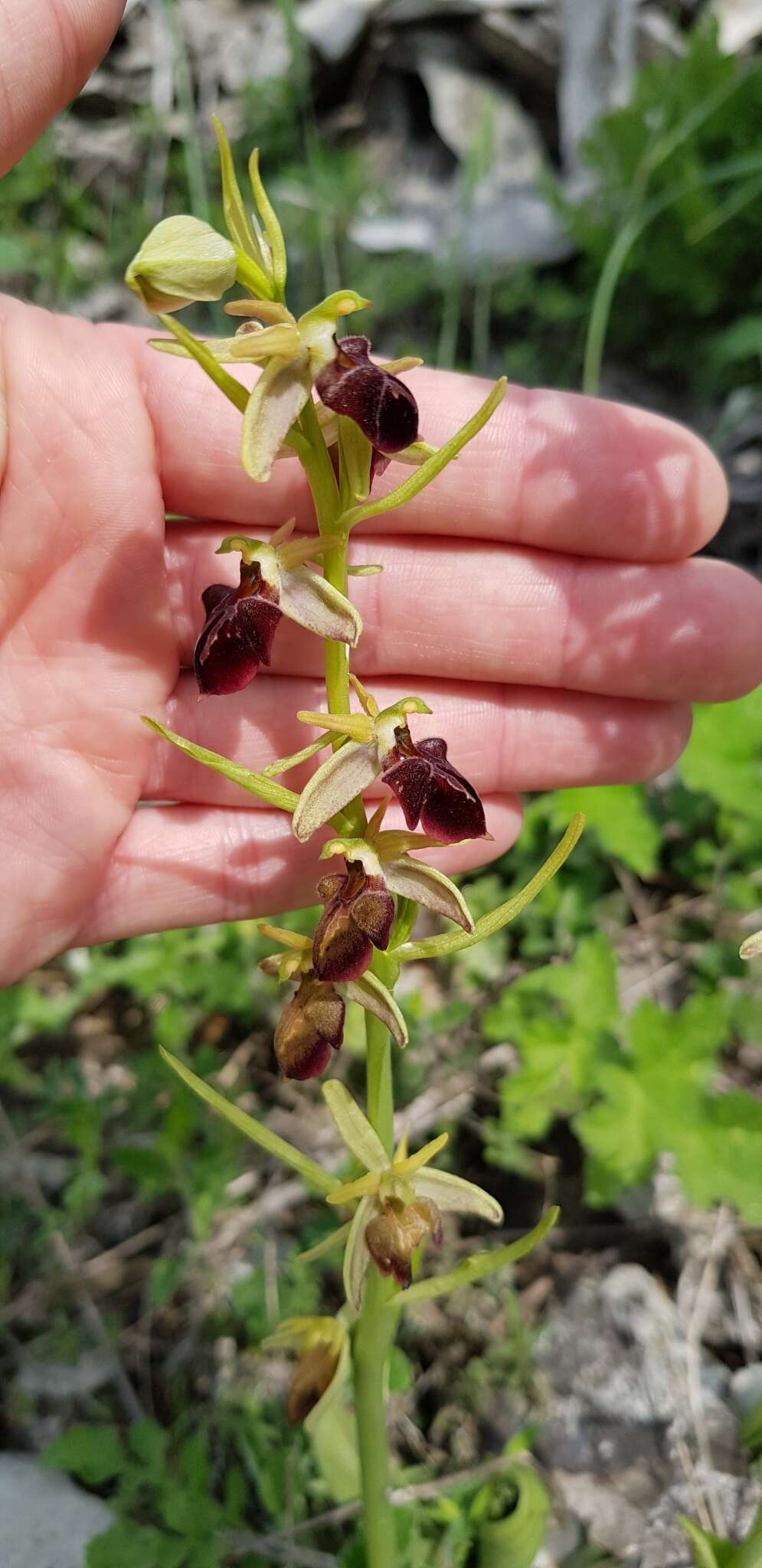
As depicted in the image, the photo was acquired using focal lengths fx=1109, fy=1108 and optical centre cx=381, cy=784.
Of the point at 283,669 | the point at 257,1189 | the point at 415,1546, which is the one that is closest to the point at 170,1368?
the point at 257,1189

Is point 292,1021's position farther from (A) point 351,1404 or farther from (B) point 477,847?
(A) point 351,1404

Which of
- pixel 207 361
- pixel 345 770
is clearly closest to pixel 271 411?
pixel 207 361

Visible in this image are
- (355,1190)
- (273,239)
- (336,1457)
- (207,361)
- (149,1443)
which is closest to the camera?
(207,361)

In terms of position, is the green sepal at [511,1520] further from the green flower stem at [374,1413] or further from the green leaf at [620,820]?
the green leaf at [620,820]

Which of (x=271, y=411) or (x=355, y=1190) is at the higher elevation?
(x=271, y=411)


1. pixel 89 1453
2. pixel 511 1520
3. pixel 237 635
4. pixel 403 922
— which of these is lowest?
pixel 89 1453

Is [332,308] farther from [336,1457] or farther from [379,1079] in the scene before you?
[336,1457]

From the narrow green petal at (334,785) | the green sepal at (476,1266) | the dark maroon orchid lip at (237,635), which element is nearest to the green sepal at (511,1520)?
the green sepal at (476,1266)
